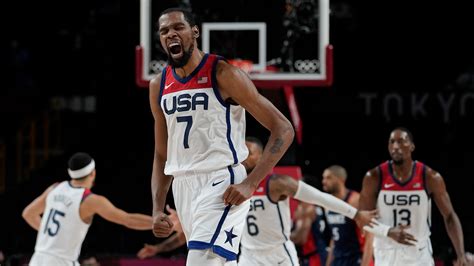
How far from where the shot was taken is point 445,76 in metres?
14.6

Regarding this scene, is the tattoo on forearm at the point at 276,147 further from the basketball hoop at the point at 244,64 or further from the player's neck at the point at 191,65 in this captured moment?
the basketball hoop at the point at 244,64

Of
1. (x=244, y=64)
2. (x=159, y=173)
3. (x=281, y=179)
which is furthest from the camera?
(x=244, y=64)

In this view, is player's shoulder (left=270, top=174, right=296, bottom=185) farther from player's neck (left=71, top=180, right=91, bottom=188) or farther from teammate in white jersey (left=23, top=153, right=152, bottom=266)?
player's neck (left=71, top=180, right=91, bottom=188)

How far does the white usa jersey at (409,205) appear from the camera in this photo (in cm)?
775

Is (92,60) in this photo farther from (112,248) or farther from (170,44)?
(170,44)

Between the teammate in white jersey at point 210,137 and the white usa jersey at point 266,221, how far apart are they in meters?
2.47

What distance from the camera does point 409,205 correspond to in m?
7.75

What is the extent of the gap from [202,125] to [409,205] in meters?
3.36

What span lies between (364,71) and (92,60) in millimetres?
4346

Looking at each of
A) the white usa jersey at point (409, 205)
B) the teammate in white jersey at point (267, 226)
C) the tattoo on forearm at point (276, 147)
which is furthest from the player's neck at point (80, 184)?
the tattoo on forearm at point (276, 147)

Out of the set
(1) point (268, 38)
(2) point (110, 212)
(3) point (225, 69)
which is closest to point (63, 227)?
(2) point (110, 212)

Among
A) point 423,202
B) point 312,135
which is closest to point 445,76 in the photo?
point 312,135

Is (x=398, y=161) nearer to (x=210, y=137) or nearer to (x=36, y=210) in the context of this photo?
(x=36, y=210)

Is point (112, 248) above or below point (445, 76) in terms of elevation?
below
